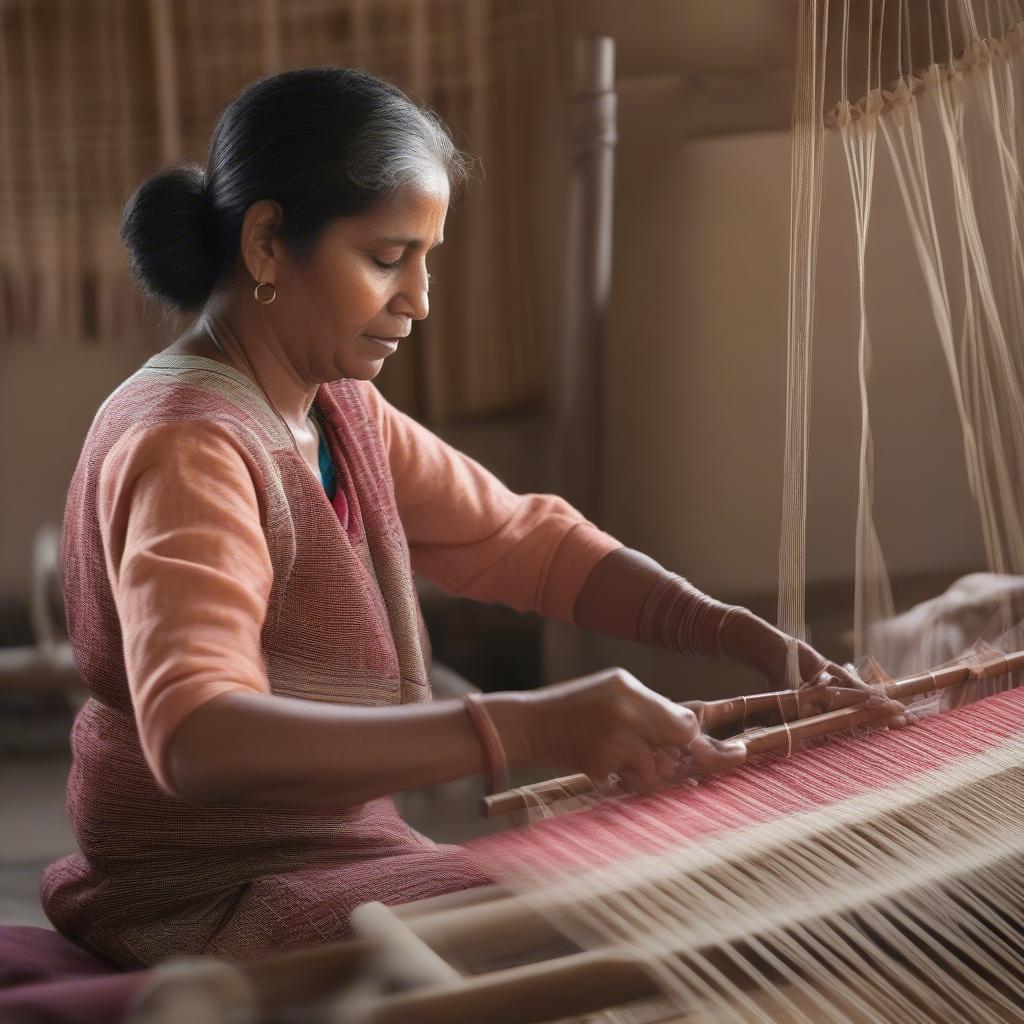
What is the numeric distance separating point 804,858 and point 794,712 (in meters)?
0.28

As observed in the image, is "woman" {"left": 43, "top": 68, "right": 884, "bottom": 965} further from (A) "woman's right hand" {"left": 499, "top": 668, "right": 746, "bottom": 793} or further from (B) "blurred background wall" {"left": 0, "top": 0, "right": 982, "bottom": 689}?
(B) "blurred background wall" {"left": 0, "top": 0, "right": 982, "bottom": 689}

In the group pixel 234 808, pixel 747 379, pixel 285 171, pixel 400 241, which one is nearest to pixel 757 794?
pixel 234 808

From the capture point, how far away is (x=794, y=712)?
4.54ft

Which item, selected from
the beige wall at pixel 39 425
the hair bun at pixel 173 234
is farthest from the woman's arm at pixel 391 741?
the beige wall at pixel 39 425

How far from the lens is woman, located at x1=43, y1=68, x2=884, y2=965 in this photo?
1.05 meters

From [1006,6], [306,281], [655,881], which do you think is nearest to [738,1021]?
[655,881]

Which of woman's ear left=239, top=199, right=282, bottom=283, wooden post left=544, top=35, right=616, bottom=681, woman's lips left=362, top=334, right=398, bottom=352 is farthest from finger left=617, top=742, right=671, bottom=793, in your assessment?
wooden post left=544, top=35, right=616, bottom=681

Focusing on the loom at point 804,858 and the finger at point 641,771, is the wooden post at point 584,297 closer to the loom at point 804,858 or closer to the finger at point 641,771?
the loom at point 804,858

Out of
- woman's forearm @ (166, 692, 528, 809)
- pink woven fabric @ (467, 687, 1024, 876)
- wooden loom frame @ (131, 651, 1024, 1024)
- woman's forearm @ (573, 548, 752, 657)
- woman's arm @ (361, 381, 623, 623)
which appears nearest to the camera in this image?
wooden loom frame @ (131, 651, 1024, 1024)

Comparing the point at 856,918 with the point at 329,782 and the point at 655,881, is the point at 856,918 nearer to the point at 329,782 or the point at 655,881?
the point at 655,881

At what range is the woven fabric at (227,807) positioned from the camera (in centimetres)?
122

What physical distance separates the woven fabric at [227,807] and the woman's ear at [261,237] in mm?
113

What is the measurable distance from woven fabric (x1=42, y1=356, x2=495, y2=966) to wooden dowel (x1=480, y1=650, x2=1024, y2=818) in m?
0.11

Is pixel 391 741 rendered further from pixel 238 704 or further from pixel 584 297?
pixel 584 297
